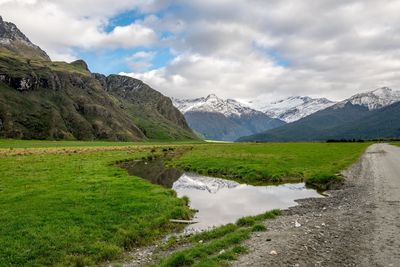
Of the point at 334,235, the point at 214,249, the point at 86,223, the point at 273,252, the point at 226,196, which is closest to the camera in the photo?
the point at 273,252

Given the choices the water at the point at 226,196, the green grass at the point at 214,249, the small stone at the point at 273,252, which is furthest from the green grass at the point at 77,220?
the small stone at the point at 273,252

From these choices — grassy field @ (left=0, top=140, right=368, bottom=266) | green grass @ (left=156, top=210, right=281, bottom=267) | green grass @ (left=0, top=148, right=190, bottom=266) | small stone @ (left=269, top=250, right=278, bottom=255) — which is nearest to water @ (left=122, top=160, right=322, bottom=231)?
grassy field @ (left=0, top=140, right=368, bottom=266)

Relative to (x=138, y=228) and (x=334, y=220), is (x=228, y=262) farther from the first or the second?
(x=334, y=220)

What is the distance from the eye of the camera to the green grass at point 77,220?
706 inches

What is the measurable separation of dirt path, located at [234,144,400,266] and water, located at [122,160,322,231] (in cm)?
365

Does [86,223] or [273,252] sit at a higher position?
[86,223]

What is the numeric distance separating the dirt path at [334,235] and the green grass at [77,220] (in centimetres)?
764

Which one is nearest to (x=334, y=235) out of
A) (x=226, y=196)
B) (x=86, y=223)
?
(x=86, y=223)

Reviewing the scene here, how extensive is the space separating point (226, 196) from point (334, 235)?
692 inches

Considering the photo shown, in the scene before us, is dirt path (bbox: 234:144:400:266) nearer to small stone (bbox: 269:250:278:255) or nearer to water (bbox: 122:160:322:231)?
small stone (bbox: 269:250:278:255)

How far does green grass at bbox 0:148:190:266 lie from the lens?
1792 centimetres

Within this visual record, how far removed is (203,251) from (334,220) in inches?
400

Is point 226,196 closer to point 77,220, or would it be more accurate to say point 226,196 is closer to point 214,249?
point 77,220

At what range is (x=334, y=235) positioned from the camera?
19.1 metres
